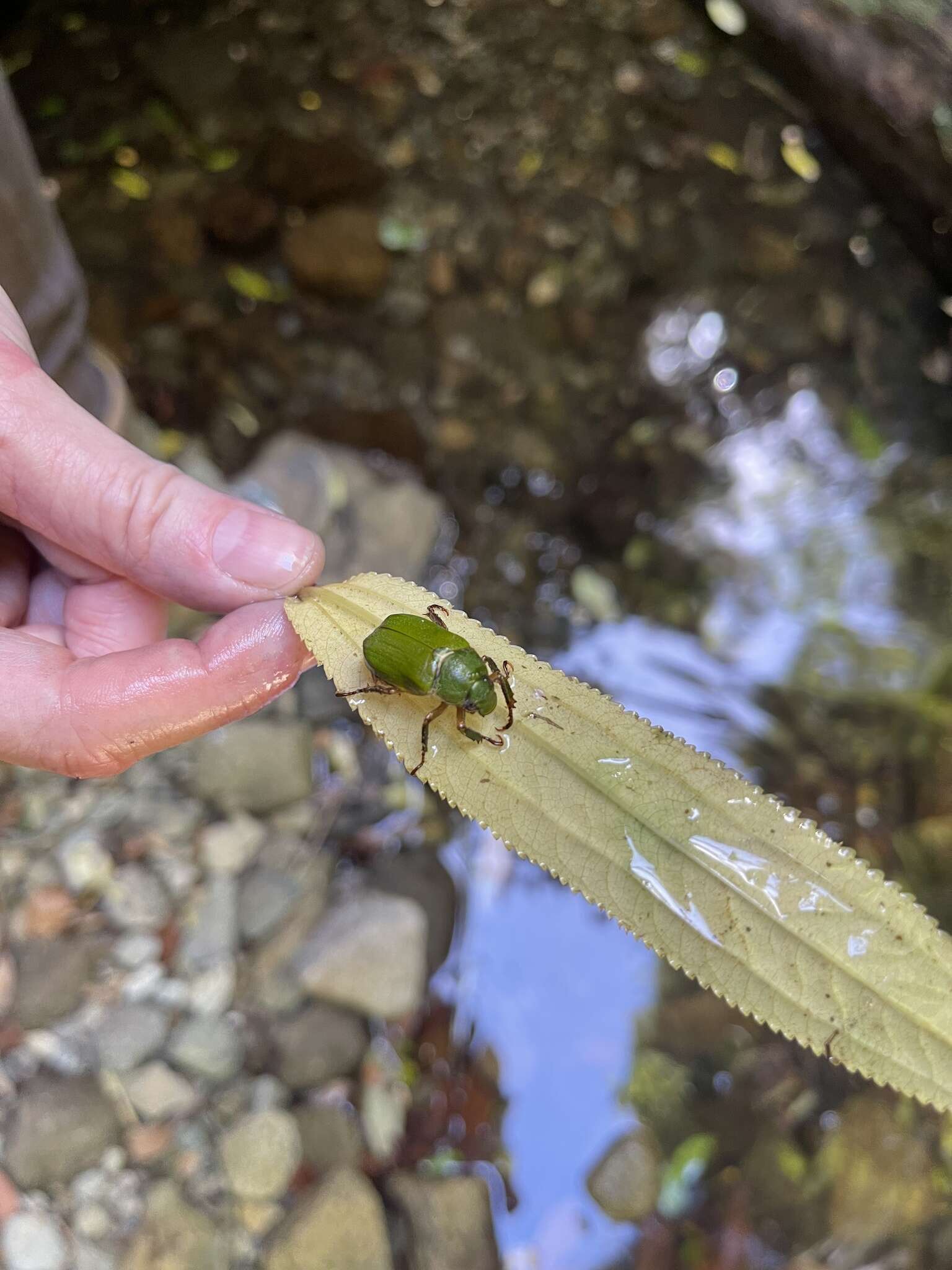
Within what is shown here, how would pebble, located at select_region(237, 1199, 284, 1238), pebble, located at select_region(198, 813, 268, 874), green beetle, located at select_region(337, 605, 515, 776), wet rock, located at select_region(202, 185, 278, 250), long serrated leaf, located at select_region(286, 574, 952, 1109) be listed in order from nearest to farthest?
long serrated leaf, located at select_region(286, 574, 952, 1109)
green beetle, located at select_region(337, 605, 515, 776)
pebble, located at select_region(237, 1199, 284, 1238)
pebble, located at select_region(198, 813, 268, 874)
wet rock, located at select_region(202, 185, 278, 250)

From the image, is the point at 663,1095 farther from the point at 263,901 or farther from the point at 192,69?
the point at 192,69

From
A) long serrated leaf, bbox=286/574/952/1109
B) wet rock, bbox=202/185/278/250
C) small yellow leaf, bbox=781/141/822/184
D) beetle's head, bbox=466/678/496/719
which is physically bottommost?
wet rock, bbox=202/185/278/250

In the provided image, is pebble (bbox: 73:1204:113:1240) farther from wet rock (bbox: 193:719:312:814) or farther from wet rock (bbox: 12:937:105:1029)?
wet rock (bbox: 193:719:312:814)

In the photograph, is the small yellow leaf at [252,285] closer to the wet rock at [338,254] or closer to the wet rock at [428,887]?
the wet rock at [338,254]

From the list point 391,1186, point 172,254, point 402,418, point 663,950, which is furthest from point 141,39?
point 391,1186

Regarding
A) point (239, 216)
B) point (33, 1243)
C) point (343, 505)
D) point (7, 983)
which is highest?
point (239, 216)

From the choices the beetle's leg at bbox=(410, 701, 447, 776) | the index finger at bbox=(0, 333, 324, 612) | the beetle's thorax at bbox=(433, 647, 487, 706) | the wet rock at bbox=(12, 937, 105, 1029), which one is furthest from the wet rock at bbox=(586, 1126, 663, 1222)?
the index finger at bbox=(0, 333, 324, 612)

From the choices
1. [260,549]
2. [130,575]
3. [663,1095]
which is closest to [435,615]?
[260,549]
